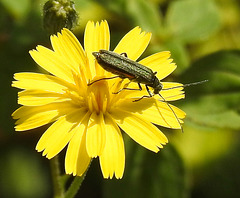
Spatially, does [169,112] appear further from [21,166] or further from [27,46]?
[21,166]

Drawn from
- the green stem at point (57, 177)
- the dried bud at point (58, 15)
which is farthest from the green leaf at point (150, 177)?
the dried bud at point (58, 15)

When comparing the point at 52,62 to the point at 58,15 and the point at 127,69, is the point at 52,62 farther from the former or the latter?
the point at 127,69

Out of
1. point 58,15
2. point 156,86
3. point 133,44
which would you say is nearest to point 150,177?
point 156,86

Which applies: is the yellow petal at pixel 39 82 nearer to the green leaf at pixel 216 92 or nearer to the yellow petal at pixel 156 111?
the yellow petal at pixel 156 111

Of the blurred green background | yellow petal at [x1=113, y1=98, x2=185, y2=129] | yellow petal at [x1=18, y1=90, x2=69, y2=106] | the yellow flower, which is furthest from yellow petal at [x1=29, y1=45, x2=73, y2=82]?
Result: the blurred green background

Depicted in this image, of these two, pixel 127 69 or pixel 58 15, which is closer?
pixel 127 69
